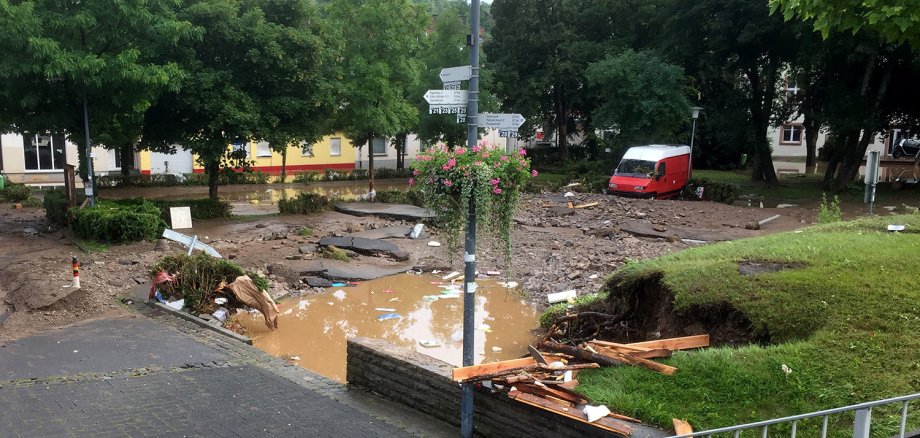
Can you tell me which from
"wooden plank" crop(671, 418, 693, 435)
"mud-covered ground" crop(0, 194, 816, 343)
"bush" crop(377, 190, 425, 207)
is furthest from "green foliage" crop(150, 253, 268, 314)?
"bush" crop(377, 190, 425, 207)

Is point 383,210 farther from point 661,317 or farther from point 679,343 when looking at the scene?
point 679,343

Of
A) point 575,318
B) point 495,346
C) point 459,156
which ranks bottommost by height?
point 495,346

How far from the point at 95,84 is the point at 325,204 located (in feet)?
32.3

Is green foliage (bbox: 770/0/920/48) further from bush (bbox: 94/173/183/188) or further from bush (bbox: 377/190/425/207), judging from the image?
bush (bbox: 94/173/183/188)

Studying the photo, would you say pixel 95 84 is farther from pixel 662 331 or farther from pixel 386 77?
pixel 662 331

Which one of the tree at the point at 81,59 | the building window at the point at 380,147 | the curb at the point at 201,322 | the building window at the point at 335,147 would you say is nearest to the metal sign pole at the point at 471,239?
the curb at the point at 201,322

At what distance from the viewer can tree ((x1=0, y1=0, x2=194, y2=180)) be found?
55.6 ft

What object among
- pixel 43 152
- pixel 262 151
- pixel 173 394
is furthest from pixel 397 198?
pixel 43 152

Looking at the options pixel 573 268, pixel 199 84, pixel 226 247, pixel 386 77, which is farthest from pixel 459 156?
pixel 386 77

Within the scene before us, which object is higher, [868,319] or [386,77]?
[386,77]

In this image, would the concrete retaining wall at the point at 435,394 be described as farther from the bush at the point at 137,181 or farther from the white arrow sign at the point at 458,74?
the bush at the point at 137,181

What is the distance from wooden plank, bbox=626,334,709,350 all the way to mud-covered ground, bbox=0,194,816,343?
98.1 inches

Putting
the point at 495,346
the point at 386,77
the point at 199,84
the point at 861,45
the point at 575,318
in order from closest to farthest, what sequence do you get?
1. the point at 575,318
2. the point at 495,346
3. the point at 199,84
4. the point at 861,45
5. the point at 386,77

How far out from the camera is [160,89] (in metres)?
19.2
